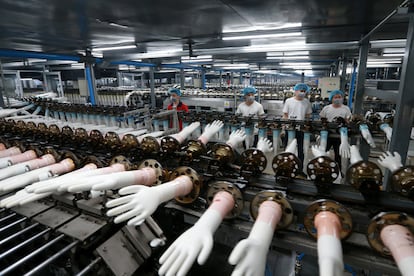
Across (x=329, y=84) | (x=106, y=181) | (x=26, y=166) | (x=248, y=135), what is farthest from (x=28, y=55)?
(x=329, y=84)

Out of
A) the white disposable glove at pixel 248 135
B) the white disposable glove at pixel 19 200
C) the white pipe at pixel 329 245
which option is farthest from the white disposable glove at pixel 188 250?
the white disposable glove at pixel 248 135

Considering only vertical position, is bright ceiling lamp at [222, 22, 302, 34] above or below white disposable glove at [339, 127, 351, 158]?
above

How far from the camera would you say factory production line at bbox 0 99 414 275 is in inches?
29.0

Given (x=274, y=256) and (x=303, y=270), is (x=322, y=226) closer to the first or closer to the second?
(x=274, y=256)

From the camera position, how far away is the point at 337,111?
11.7ft

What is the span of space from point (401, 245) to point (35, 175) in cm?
177

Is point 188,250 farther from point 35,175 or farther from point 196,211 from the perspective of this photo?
point 35,175

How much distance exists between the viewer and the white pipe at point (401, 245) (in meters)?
0.60

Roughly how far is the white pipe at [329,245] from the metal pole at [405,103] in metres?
1.32

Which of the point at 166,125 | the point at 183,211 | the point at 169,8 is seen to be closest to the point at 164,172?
the point at 183,211

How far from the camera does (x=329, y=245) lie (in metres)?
0.67

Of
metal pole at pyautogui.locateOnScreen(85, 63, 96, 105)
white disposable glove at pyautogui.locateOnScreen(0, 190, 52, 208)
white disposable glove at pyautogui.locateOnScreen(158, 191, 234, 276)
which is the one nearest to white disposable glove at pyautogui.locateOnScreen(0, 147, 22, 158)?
white disposable glove at pyautogui.locateOnScreen(0, 190, 52, 208)

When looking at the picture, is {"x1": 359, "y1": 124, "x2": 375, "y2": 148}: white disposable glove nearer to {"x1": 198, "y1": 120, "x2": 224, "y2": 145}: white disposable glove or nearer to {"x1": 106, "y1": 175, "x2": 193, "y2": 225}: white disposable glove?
{"x1": 198, "y1": 120, "x2": 224, "y2": 145}: white disposable glove

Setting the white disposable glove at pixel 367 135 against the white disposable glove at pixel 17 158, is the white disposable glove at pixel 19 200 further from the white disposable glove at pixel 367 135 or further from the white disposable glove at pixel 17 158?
the white disposable glove at pixel 367 135
